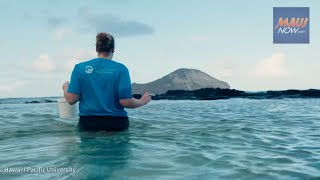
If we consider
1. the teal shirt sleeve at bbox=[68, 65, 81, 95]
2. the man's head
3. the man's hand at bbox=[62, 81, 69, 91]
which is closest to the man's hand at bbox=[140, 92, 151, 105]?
the man's head

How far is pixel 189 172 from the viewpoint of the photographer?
15.5 feet

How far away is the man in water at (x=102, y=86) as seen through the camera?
7062mm

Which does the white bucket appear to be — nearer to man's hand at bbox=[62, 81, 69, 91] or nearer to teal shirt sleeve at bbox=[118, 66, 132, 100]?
man's hand at bbox=[62, 81, 69, 91]

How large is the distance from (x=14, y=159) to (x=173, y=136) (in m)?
3.68

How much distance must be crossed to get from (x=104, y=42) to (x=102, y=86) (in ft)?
2.86

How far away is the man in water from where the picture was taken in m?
7.06

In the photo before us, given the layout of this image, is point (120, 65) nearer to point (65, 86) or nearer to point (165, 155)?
point (65, 86)

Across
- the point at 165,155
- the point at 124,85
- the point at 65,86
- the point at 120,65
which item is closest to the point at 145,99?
A: the point at 124,85

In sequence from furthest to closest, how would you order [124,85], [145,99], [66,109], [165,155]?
[66,109] → [145,99] → [124,85] → [165,155]

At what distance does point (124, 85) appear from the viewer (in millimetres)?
7094

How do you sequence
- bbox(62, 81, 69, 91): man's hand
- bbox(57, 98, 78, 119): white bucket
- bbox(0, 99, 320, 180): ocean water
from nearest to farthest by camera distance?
bbox(0, 99, 320, 180): ocean water
bbox(62, 81, 69, 91): man's hand
bbox(57, 98, 78, 119): white bucket

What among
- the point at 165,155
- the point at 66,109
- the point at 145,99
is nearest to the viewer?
the point at 165,155

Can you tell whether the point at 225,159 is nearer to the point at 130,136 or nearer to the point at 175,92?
the point at 130,136

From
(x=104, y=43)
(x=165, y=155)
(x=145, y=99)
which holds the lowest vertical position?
(x=165, y=155)
